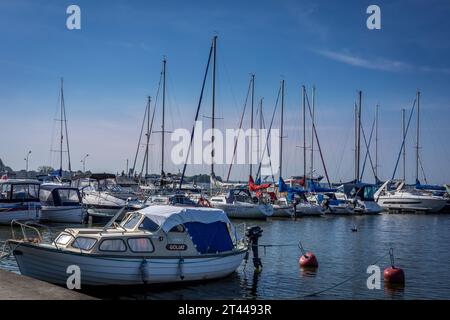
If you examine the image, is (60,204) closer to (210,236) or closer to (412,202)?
(210,236)

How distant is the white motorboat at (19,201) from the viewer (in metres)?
37.6

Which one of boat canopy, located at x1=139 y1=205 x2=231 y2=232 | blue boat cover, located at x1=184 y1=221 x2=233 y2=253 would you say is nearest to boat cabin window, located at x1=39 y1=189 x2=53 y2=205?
boat canopy, located at x1=139 y1=205 x2=231 y2=232

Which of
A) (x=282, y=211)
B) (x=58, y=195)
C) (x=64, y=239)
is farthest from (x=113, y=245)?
(x=282, y=211)

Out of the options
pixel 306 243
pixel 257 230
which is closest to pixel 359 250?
pixel 306 243

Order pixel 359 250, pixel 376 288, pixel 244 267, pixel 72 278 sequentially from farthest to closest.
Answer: pixel 359 250
pixel 244 267
pixel 376 288
pixel 72 278

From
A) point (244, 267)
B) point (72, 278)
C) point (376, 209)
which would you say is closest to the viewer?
point (72, 278)

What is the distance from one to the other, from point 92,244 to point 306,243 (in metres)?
20.2

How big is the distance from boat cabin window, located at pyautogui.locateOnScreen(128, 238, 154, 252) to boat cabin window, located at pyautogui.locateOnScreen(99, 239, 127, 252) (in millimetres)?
275

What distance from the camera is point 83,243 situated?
1788 cm

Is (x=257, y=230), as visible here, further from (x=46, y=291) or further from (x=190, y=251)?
(x=46, y=291)

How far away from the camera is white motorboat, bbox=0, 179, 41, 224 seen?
123ft

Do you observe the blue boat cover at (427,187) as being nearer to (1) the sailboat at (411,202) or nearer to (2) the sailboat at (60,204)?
(1) the sailboat at (411,202)

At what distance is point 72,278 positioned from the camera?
1720 cm

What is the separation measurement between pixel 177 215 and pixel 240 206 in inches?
1270
